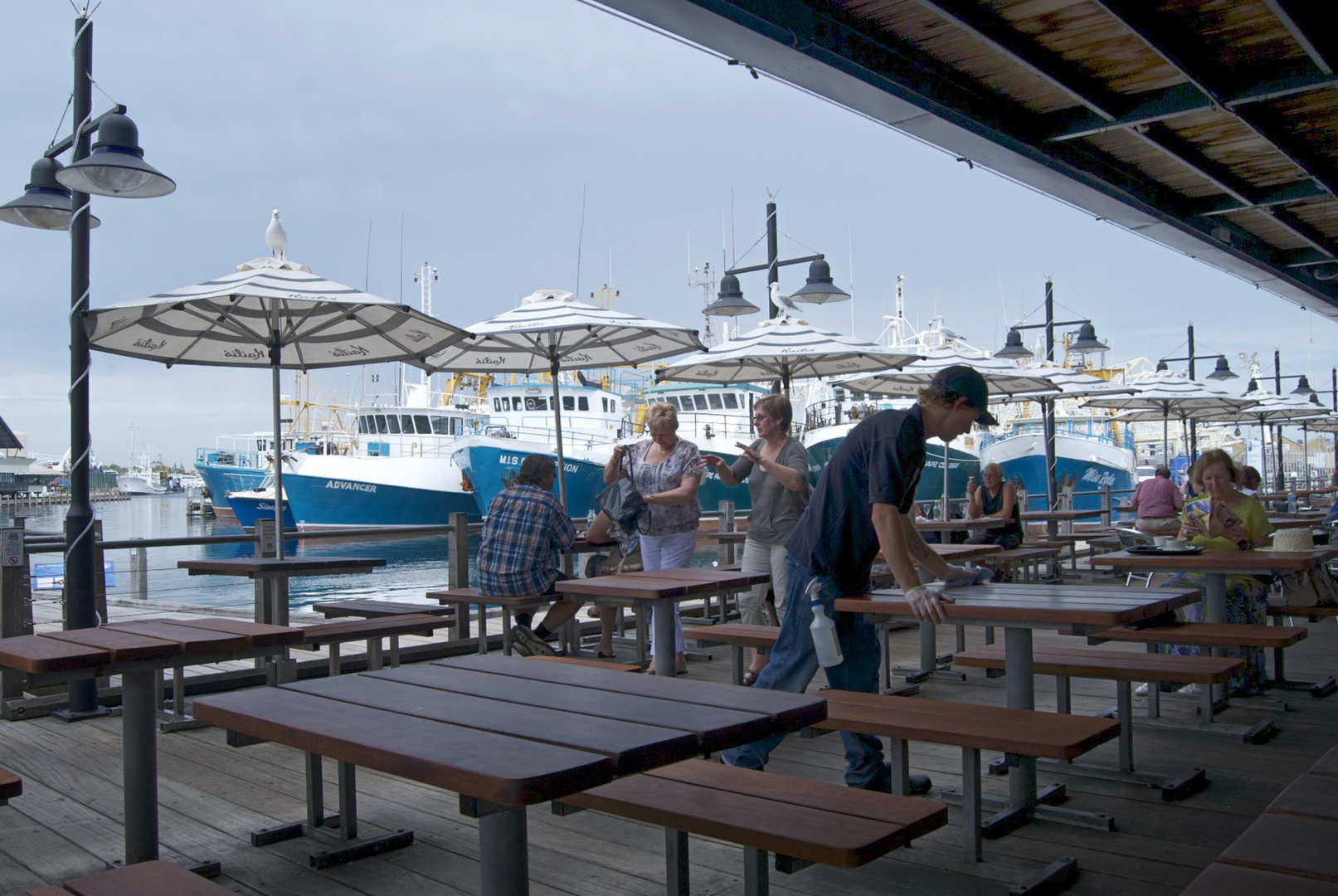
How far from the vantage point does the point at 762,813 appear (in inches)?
81.3

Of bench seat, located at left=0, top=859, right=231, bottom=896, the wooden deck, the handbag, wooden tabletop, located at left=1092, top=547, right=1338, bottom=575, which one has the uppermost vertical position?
the handbag

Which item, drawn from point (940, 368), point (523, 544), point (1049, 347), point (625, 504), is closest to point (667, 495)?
point (625, 504)

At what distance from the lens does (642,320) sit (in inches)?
283

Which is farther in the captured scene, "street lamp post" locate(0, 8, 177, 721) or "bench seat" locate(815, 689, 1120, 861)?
"street lamp post" locate(0, 8, 177, 721)

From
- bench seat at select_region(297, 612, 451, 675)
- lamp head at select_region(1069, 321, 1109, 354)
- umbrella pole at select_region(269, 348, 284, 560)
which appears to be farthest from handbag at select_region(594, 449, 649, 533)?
lamp head at select_region(1069, 321, 1109, 354)

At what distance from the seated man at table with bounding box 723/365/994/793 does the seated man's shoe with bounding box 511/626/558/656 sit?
7.30ft

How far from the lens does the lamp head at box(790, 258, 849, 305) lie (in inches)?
361

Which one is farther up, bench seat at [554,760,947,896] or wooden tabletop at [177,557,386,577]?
wooden tabletop at [177,557,386,577]

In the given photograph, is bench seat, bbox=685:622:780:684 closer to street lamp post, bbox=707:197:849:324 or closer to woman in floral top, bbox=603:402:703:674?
woman in floral top, bbox=603:402:703:674

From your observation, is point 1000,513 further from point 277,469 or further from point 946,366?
point 277,469

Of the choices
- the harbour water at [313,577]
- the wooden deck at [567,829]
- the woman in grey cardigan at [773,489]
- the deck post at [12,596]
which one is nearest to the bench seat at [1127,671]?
the wooden deck at [567,829]

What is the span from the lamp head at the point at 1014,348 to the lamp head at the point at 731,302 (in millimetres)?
6699

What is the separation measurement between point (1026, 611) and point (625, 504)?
116 inches

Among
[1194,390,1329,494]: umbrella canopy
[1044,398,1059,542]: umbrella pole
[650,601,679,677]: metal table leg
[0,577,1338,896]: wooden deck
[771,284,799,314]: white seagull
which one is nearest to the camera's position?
[0,577,1338,896]: wooden deck
